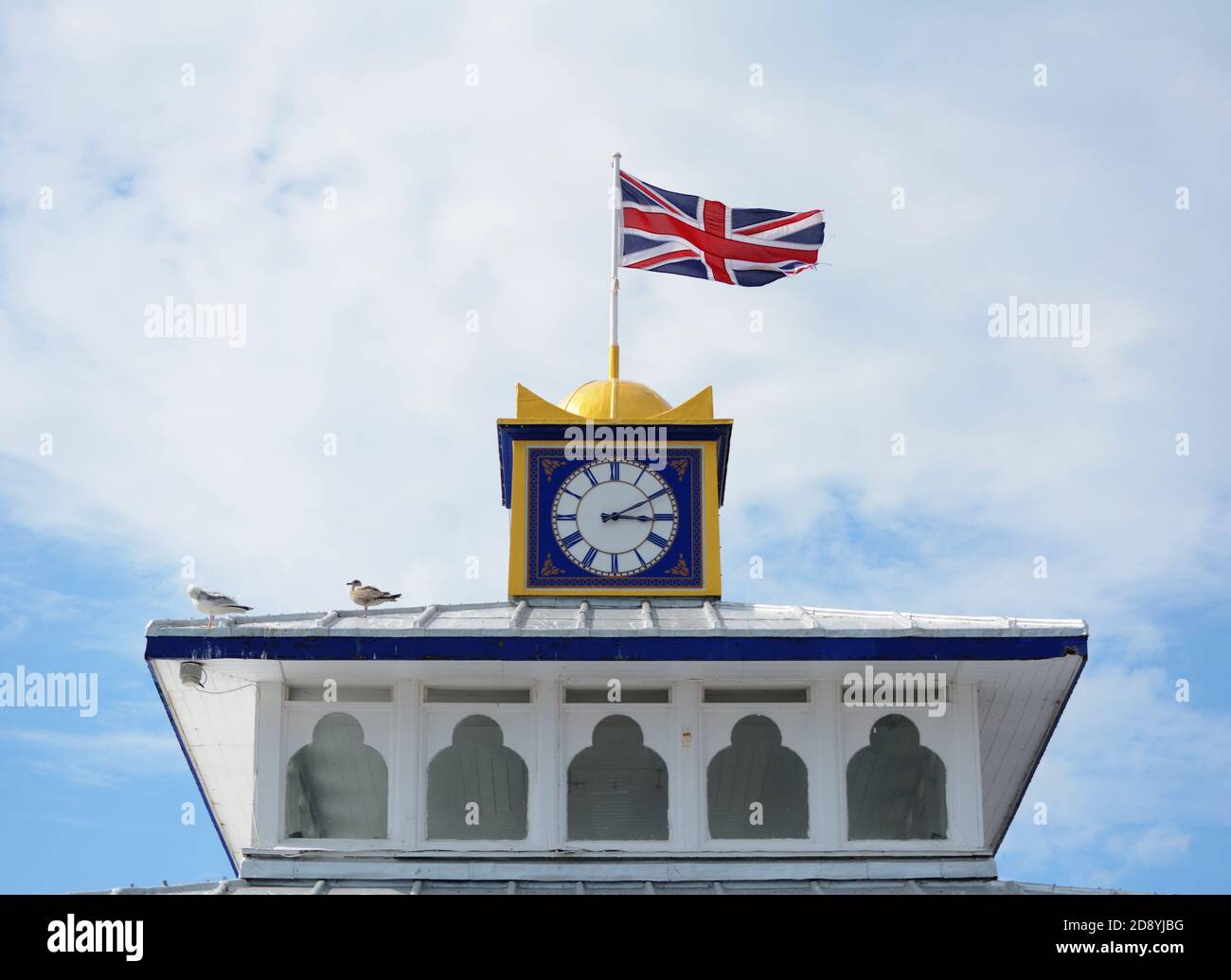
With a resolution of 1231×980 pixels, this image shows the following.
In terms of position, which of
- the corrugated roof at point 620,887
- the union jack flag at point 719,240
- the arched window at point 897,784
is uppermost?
the union jack flag at point 719,240

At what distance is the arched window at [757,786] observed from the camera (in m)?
23.5

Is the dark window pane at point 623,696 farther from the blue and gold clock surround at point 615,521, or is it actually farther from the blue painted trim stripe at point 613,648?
the blue and gold clock surround at point 615,521

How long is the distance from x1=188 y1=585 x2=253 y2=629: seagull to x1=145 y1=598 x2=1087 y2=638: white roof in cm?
15

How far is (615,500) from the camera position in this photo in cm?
2909

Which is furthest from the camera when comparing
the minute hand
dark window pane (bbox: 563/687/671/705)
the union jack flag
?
the union jack flag

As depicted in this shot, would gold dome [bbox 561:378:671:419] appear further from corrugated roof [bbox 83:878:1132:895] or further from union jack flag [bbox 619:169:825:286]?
corrugated roof [bbox 83:878:1132:895]

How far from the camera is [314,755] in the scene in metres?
23.8

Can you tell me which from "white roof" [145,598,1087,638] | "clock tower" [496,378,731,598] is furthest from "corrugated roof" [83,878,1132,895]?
"clock tower" [496,378,731,598]

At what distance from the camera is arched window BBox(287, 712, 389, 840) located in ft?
77.5

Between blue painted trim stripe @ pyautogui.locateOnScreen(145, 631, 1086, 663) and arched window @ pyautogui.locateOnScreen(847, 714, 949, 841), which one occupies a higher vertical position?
blue painted trim stripe @ pyautogui.locateOnScreen(145, 631, 1086, 663)

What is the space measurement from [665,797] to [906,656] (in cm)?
330

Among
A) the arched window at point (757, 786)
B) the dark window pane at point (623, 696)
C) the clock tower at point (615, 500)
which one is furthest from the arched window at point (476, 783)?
the clock tower at point (615, 500)

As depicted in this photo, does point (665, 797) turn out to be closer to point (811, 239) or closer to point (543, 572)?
point (543, 572)

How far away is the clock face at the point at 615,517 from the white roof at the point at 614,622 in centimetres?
83
